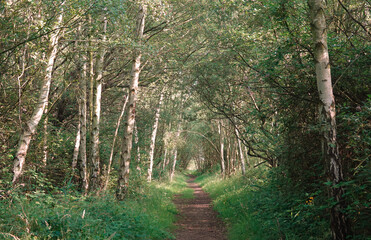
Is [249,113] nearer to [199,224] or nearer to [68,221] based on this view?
[199,224]

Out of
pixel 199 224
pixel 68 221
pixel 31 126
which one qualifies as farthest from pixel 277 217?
pixel 31 126

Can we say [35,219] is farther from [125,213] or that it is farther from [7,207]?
[125,213]

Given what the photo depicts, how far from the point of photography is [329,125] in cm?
454

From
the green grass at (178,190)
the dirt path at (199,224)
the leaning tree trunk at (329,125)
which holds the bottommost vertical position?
the green grass at (178,190)

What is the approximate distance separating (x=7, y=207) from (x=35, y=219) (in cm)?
83

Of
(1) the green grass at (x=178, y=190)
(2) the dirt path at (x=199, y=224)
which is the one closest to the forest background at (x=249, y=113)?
(2) the dirt path at (x=199, y=224)

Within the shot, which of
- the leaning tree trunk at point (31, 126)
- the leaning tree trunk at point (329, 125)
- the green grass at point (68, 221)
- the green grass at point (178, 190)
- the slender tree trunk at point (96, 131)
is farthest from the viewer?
the green grass at point (178, 190)

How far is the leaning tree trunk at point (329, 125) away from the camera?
437 cm

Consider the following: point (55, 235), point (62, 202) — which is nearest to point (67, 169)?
point (62, 202)

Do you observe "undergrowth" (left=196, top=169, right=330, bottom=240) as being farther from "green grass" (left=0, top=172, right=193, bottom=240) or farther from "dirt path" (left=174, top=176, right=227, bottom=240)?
"green grass" (left=0, top=172, right=193, bottom=240)

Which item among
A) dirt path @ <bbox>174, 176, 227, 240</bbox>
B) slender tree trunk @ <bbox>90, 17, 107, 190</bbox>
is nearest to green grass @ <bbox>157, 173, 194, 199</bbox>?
dirt path @ <bbox>174, 176, 227, 240</bbox>

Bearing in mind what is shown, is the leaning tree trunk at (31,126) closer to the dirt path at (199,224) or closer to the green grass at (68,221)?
the green grass at (68,221)

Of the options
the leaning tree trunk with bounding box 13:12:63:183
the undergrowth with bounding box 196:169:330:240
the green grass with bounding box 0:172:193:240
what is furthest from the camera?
the leaning tree trunk with bounding box 13:12:63:183

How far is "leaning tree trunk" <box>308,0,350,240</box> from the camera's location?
4367 mm
